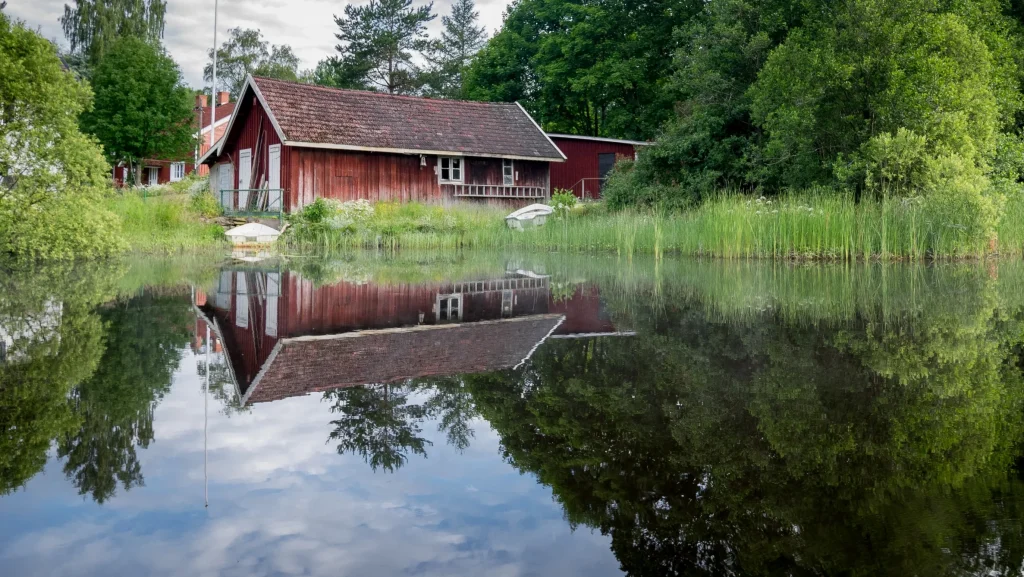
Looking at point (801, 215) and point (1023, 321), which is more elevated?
point (801, 215)

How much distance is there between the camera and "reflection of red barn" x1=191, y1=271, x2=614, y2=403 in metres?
3.99

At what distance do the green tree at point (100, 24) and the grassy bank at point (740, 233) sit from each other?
2938 centimetres

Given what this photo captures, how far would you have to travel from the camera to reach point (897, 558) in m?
1.78

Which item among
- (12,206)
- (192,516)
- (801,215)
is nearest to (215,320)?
(192,516)

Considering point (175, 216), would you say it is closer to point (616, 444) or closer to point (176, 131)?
point (616, 444)

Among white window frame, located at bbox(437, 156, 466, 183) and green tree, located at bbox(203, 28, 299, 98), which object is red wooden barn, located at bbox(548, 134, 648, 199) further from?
green tree, located at bbox(203, 28, 299, 98)

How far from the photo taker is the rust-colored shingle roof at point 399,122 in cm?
2480

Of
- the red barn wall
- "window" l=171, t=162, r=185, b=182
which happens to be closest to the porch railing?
the red barn wall

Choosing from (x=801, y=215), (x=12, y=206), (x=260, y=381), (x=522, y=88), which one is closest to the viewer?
(x=260, y=381)

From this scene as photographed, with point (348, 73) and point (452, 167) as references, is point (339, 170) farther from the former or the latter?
point (348, 73)

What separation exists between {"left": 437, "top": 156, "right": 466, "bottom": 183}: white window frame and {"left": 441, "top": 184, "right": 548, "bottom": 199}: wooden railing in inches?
10.9

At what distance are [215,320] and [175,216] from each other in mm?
14235

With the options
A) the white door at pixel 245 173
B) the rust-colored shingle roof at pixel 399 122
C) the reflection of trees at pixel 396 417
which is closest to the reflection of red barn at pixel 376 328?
the reflection of trees at pixel 396 417

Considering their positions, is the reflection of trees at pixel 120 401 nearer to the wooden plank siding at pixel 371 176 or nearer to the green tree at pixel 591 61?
the wooden plank siding at pixel 371 176
